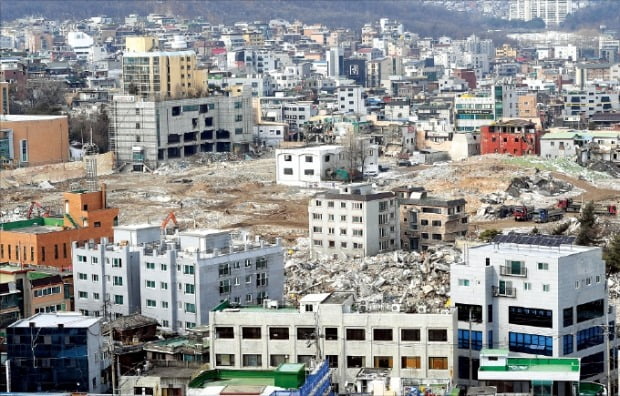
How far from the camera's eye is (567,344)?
15.1 metres

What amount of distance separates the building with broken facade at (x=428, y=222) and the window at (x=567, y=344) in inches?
409

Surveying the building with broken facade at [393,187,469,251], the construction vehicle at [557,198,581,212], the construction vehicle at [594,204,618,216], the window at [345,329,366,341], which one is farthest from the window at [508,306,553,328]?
the construction vehicle at [557,198,581,212]

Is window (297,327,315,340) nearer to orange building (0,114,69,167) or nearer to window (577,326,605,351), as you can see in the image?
window (577,326,605,351)

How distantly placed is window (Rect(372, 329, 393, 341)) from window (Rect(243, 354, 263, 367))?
3.73 ft

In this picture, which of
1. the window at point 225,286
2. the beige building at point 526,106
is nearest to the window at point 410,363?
the window at point 225,286

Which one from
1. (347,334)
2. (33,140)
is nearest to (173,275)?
(347,334)

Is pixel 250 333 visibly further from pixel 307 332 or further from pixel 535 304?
pixel 535 304

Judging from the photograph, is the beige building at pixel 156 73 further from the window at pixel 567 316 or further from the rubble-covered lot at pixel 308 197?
the window at pixel 567 316

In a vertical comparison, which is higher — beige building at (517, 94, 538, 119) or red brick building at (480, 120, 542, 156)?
beige building at (517, 94, 538, 119)

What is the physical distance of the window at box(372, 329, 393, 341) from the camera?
47.9 feet

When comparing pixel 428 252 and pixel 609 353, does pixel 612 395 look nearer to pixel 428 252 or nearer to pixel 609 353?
pixel 609 353

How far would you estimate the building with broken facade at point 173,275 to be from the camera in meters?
18.1

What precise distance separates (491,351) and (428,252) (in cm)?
992

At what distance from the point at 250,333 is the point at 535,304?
2884mm
